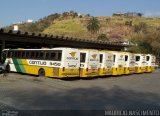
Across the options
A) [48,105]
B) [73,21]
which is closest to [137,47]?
[48,105]

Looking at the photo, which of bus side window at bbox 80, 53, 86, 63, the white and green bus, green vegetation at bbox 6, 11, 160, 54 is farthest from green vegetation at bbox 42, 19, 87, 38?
bus side window at bbox 80, 53, 86, 63

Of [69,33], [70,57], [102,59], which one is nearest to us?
[70,57]

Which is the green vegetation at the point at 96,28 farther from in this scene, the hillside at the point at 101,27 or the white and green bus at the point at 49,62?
the white and green bus at the point at 49,62

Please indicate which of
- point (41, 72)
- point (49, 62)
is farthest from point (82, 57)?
point (41, 72)

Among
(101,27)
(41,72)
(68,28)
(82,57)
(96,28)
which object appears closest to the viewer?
(41,72)

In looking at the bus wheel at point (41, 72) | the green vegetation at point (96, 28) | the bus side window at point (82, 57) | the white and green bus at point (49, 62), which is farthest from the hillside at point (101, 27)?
the bus wheel at point (41, 72)

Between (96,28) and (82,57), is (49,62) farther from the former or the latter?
(96,28)

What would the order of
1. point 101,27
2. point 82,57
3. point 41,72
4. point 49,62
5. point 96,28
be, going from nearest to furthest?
point 49,62
point 41,72
point 82,57
point 96,28
point 101,27

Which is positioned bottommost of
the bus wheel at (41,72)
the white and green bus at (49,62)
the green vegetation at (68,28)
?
the bus wheel at (41,72)

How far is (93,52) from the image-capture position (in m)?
32.6

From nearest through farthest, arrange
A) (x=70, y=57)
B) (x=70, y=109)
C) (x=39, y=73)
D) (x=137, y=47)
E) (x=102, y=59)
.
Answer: (x=70, y=109), (x=70, y=57), (x=39, y=73), (x=102, y=59), (x=137, y=47)

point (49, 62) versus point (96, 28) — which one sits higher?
point (96, 28)

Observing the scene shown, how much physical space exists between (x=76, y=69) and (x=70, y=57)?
1.27 metres

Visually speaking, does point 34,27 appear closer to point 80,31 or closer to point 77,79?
point 80,31
